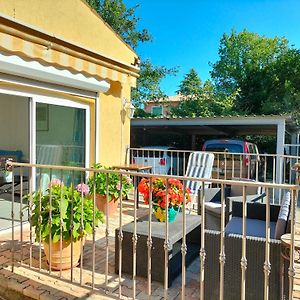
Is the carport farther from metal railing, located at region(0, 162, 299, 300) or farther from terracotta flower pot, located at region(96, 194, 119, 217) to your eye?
metal railing, located at region(0, 162, 299, 300)

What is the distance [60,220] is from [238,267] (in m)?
2.10

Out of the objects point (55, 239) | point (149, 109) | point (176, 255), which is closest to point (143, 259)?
point (176, 255)

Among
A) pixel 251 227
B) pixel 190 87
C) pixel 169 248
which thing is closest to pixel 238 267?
pixel 169 248

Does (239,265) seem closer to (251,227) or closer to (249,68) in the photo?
(251,227)

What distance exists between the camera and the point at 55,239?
365cm

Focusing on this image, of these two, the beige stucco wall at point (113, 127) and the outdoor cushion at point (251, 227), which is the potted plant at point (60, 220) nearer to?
the outdoor cushion at point (251, 227)

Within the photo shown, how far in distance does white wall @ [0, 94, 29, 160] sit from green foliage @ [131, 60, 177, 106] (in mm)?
15027

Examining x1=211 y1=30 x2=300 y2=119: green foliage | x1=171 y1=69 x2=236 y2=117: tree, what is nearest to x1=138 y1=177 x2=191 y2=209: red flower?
x1=171 y1=69 x2=236 y2=117: tree

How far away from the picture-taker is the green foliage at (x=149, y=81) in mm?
21672

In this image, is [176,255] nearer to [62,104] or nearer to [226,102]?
[62,104]

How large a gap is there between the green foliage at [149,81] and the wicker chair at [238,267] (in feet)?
62.7

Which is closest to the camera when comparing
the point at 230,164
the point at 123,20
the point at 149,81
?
the point at 230,164

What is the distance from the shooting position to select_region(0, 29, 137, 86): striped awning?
12.1 feet

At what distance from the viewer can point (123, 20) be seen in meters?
20.2
